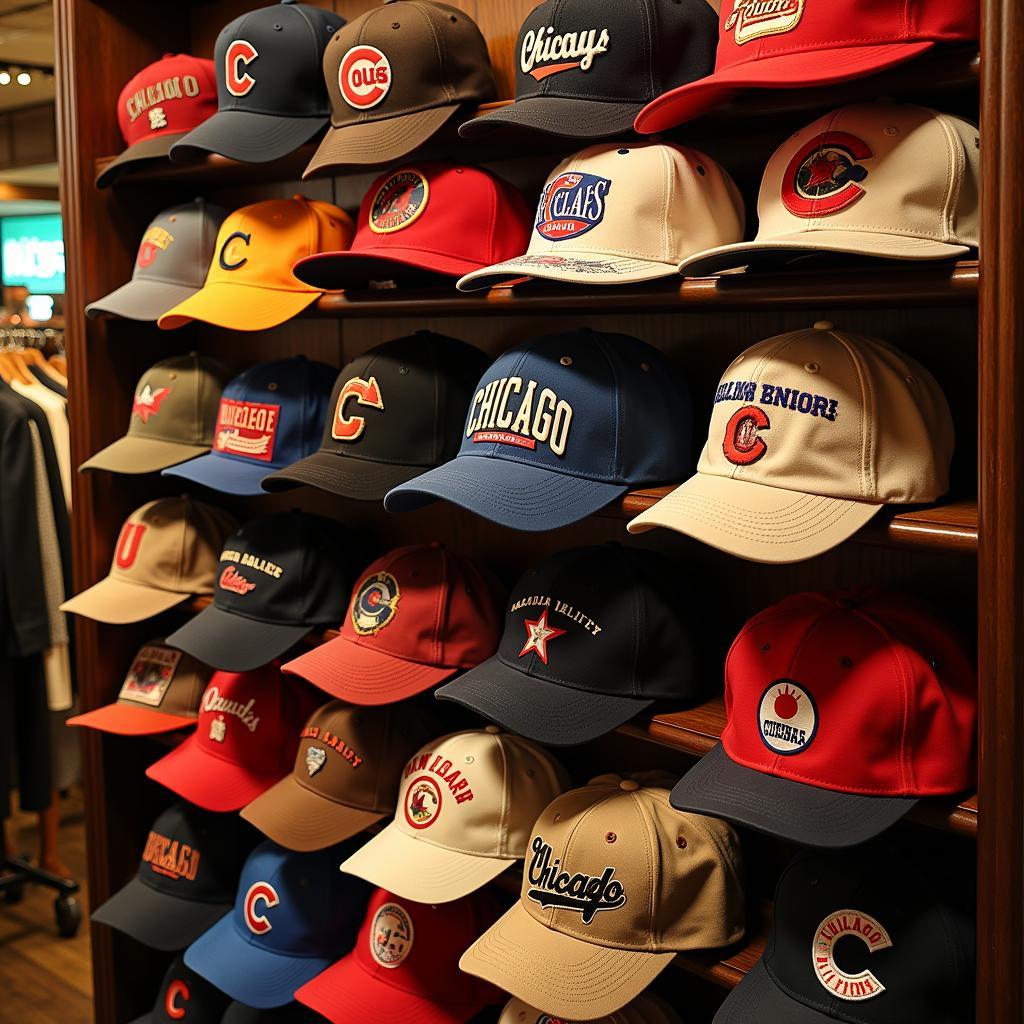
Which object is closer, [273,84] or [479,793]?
[479,793]

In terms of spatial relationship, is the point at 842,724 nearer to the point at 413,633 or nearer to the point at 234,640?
the point at 413,633

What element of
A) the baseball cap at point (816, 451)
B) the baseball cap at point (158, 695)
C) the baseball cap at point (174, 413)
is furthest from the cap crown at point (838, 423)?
the baseball cap at point (158, 695)

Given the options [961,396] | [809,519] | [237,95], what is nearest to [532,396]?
[809,519]

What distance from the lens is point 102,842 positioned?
258cm

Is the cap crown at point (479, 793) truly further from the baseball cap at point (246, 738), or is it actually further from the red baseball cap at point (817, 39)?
the red baseball cap at point (817, 39)

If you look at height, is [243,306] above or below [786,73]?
below

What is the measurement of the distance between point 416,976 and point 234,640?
652mm

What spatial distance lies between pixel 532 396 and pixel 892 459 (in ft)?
1.70

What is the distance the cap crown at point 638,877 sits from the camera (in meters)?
1.57

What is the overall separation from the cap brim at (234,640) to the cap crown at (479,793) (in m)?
0.35

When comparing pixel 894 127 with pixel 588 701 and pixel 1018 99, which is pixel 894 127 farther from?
pixel 588 701

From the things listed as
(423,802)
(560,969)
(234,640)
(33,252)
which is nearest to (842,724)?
(560,969)

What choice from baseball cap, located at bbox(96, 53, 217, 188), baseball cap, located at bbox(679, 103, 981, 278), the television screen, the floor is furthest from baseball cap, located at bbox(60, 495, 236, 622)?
the television screen

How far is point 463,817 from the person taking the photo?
5.85 feet
